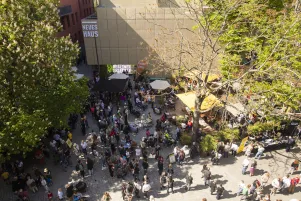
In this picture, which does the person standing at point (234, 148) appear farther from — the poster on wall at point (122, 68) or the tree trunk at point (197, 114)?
the poster on wall at point (122, 68)

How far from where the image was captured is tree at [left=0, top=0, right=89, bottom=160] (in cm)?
1277

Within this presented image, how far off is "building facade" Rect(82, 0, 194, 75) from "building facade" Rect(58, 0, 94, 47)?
655 cm

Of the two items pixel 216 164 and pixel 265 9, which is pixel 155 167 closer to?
pixel 216 164

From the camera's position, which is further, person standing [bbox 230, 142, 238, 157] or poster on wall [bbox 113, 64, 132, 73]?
poster on wall [bbox 113, 64, 132, 73]

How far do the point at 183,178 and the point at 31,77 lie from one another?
424 inches

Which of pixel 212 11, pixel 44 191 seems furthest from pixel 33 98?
pixel 212 11

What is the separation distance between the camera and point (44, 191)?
14.3 m

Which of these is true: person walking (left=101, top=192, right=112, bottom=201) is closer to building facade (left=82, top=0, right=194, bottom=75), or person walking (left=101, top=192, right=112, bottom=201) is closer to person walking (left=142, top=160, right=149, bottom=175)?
person walking (left=142, top=160, right=149, bottom=175)

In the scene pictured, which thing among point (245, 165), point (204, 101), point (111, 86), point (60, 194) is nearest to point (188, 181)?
point (245, 165)

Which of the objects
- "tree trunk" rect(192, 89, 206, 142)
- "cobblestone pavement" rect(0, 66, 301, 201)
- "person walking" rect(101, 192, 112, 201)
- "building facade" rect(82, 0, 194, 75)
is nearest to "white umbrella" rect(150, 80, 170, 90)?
"building facade" rect(82, 0, 194, 75)

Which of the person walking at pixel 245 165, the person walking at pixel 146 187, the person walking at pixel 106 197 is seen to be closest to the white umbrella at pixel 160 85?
the person walking at pixel 245 165

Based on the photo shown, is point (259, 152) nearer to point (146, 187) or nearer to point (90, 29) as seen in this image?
point (146, 187)

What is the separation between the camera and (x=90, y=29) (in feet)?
91.6

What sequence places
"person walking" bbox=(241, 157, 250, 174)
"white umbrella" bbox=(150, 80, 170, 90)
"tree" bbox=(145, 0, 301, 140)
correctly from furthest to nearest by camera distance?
1. "white umbrella" bbox=(150, 80, 170, 90)
2. "person walking" bbox=(241, 157, 250, 174)
3. "tree" bbox=(145, 0, 301, 140)
